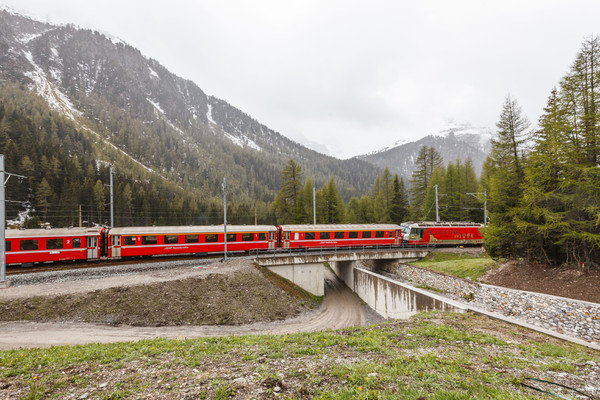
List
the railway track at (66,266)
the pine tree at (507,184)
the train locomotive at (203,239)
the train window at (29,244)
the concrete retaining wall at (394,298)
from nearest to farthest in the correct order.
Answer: the concrete retaining wall at (394,298), the pine tree at (507,184), the railway track at (66,266), the train window at (29,244), the train locomotive at (203,239)

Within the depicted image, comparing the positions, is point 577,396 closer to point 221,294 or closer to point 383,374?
point 383,374

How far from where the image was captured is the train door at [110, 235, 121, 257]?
23.4 metres

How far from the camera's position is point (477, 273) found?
20.0 meters

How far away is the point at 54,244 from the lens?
21734 mm

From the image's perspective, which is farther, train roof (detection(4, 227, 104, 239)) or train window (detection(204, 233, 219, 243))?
train window (detection(204, 233, 219, 243))

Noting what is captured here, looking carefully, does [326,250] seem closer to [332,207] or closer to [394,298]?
[394,298]

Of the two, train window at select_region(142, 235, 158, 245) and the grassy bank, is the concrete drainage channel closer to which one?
the grassy bank

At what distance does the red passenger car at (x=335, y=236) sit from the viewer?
93.9ft

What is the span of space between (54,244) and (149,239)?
715 cm

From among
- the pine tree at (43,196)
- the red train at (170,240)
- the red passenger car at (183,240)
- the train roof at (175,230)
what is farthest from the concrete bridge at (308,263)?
the pine tree at (43,196)

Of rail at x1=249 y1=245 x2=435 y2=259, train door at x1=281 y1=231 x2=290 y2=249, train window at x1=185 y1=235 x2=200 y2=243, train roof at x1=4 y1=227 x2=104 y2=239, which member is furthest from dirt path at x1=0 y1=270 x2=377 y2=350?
train window at x1=185 y1=235 x2=200 y2=243

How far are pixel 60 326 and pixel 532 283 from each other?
2765 cm

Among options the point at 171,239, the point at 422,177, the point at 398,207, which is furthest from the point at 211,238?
the point at 422,177

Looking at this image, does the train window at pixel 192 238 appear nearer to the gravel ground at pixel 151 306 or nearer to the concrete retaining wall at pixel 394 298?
the gravel ground at pixel 151 306
